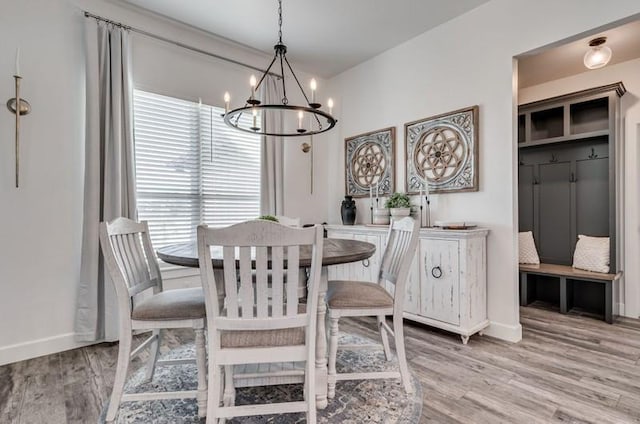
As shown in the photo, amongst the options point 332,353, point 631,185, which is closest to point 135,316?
point 332,353

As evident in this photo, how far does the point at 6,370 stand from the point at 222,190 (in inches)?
82.9

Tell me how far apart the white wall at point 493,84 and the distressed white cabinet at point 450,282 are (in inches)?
6.2

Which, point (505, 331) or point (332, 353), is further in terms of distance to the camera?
point (505, 331)

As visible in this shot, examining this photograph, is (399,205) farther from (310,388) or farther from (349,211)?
(310,388)

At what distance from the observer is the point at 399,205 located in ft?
10.8

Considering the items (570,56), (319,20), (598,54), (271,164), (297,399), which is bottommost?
(297,399)

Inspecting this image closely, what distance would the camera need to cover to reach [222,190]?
11.3ft

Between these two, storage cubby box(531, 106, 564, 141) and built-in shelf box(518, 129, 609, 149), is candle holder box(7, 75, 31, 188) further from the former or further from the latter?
storage cubby box(531, 106, 564, 141)

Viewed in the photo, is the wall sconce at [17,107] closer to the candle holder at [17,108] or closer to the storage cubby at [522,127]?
the candle holder at [17,108]

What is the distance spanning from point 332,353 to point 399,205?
1.84m

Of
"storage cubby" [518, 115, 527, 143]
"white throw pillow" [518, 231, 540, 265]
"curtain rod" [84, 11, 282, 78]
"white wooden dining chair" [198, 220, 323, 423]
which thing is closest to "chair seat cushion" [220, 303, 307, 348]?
"white wooden dining chair" [198, 220, 323, 423]

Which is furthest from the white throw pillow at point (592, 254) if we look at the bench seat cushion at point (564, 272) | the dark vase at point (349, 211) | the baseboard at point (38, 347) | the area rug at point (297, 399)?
the baseboard at point (38, 347)

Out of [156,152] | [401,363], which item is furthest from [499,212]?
[156,152]

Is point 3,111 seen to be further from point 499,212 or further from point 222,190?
point 499,212
